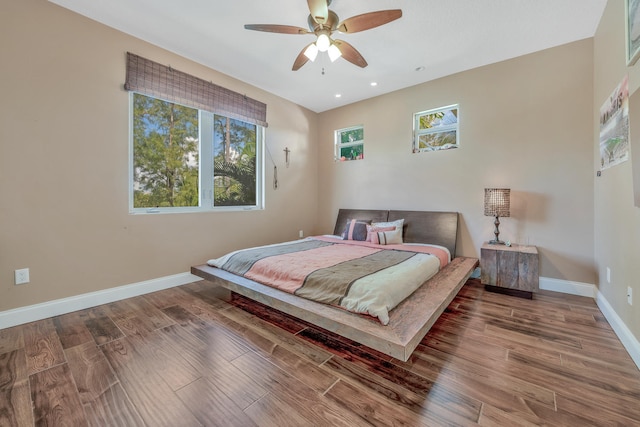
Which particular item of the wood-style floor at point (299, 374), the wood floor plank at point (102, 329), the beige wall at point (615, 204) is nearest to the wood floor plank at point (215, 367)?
the wood-style floor at point (299, 374)

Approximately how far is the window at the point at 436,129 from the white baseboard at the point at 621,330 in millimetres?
2294

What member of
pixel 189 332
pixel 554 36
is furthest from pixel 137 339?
pixel 554 36

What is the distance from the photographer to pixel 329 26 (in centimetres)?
236

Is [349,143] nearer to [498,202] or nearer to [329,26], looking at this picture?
[329,26]

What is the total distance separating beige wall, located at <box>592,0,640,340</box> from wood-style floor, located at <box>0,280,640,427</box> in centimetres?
34

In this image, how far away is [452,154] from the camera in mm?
3635

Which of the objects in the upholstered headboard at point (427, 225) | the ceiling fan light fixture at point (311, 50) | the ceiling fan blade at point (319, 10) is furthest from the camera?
the upholstered headboard at point (427, 225)

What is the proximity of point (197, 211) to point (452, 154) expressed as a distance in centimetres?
358

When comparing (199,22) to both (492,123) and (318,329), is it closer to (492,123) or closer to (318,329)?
(318,329)

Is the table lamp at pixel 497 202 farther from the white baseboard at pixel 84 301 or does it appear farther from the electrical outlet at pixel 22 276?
the electrical outlet at pixel 22 276

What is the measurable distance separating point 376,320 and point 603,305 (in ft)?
7.83

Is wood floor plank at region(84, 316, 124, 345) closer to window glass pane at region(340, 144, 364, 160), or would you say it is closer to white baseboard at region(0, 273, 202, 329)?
white baseboard at region(0, 273, 202, 329)

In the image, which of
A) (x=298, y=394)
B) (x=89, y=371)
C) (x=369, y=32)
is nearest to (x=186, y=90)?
(x=369, y=32)

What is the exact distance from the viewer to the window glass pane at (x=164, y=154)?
295cm
